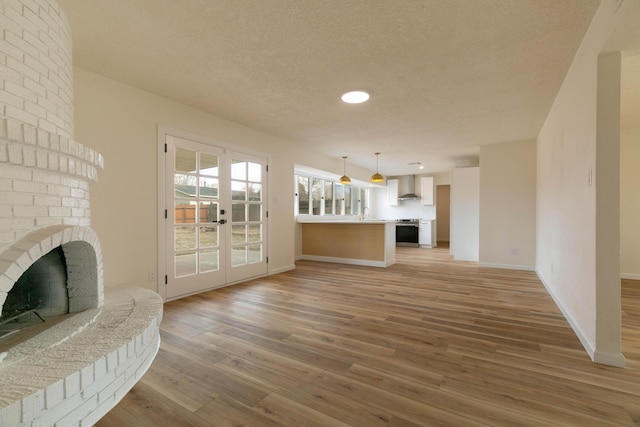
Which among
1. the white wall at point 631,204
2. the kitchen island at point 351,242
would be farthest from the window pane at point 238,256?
the white wall at point 631,204

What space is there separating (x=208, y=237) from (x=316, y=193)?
4.14 metres

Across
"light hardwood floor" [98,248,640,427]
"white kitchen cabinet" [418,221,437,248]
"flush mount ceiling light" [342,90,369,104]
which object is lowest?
"light hardwood floor" [98,248,640,427]

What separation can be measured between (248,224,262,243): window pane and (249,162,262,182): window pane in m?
0.75

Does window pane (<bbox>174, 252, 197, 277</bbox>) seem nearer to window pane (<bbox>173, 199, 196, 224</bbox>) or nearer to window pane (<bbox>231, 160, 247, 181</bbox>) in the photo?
window pane (<bbox>173, 199, 196, 224</bbox>)

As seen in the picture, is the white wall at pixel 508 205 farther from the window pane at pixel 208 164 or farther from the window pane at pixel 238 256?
the window pane at pixel 208 164

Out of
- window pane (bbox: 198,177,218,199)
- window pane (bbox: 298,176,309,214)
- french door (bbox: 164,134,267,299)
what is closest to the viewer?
french door (bbox: 164,134,267,299)

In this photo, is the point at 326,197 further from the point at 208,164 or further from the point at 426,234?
the point at 208,164

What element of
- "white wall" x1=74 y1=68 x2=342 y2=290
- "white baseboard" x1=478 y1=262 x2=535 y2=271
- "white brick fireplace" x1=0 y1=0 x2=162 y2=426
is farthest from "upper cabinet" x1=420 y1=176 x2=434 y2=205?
"white brick fireplace" x1=0 y1=0 x2=162 y2=426

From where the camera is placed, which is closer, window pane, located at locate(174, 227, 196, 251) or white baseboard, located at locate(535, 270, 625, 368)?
white baseboard, located at locate(535, 270, 625, 368)

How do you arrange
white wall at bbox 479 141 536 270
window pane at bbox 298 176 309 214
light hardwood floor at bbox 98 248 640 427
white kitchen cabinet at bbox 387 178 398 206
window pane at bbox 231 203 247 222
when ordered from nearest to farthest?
light hardwood floor at bbox 98 248 640 427 → window pane at bbox 231 203 247 222 → white wall at bbox 479 141 536 270 → window pane at bbox 298 176 309 214 → white kitchen cabinet at bbox 387 178 398 206

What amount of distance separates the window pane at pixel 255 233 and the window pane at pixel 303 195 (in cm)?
242

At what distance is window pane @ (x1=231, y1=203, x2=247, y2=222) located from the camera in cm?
421

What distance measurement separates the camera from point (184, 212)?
359cm

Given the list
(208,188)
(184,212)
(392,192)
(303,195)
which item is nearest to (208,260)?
(184,212)
